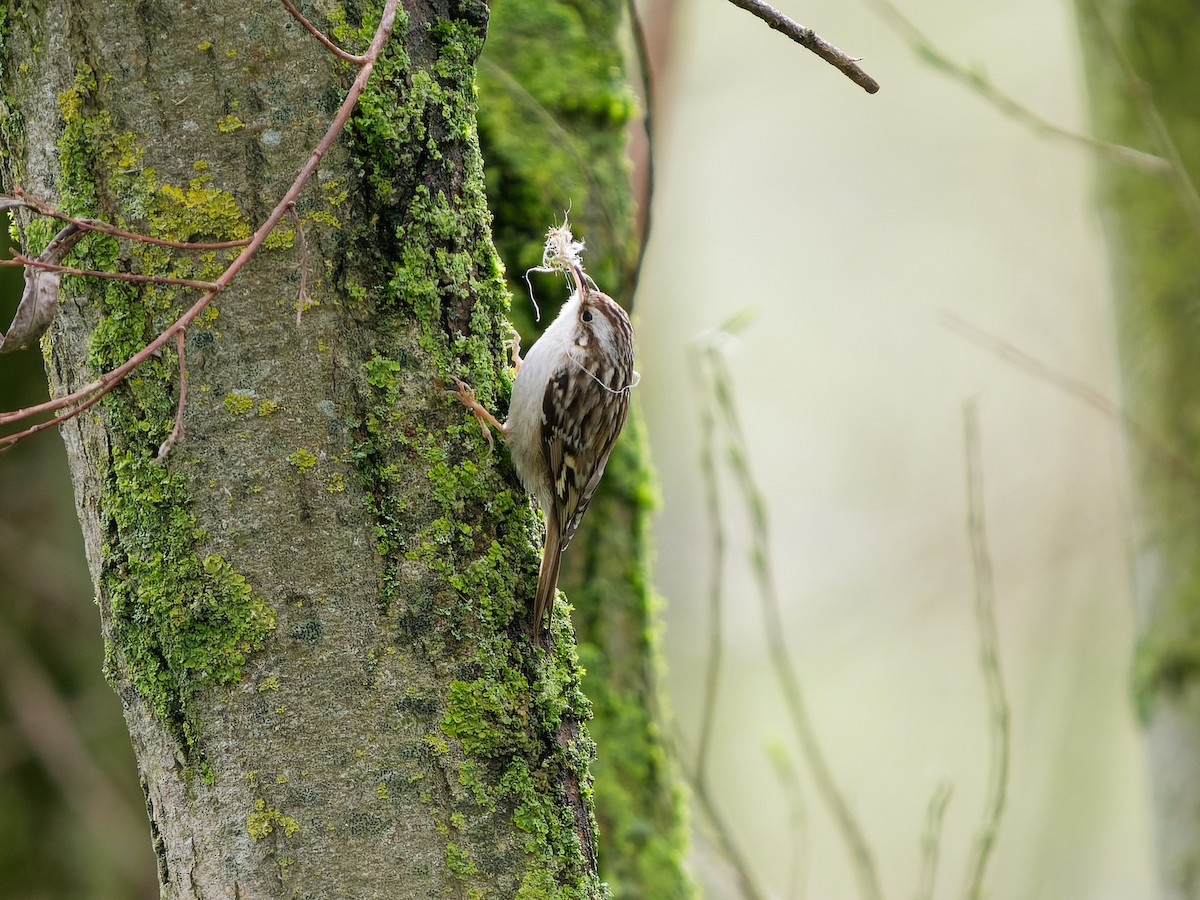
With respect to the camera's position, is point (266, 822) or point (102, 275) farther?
point (266, 822)

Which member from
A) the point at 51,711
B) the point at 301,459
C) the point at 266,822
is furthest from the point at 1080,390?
the point at 51,711

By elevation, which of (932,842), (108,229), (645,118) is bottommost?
(932,842)

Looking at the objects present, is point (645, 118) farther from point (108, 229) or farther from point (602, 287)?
point (108, 229)

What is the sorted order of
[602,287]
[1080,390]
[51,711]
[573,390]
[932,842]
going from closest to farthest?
[932,842] < [573,390] < [1080,390] < [602,287] < [51,711]

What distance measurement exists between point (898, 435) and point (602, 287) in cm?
624

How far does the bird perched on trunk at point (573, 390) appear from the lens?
2.23 meters

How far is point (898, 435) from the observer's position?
28.4ft

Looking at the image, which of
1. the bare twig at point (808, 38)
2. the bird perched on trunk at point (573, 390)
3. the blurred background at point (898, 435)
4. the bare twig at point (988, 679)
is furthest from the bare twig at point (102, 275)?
the blurred background at point (898, 435)

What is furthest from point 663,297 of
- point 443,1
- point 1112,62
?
point 443,1

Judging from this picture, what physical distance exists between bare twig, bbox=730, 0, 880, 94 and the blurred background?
429 cm

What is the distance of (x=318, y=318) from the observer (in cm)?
142

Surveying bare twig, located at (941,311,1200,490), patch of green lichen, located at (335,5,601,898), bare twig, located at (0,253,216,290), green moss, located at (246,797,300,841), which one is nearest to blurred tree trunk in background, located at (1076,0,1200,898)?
bare twig, located at (941,311,1200,490)

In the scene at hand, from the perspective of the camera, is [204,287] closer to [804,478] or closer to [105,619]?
[105,619]

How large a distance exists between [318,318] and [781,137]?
8.79 metres
